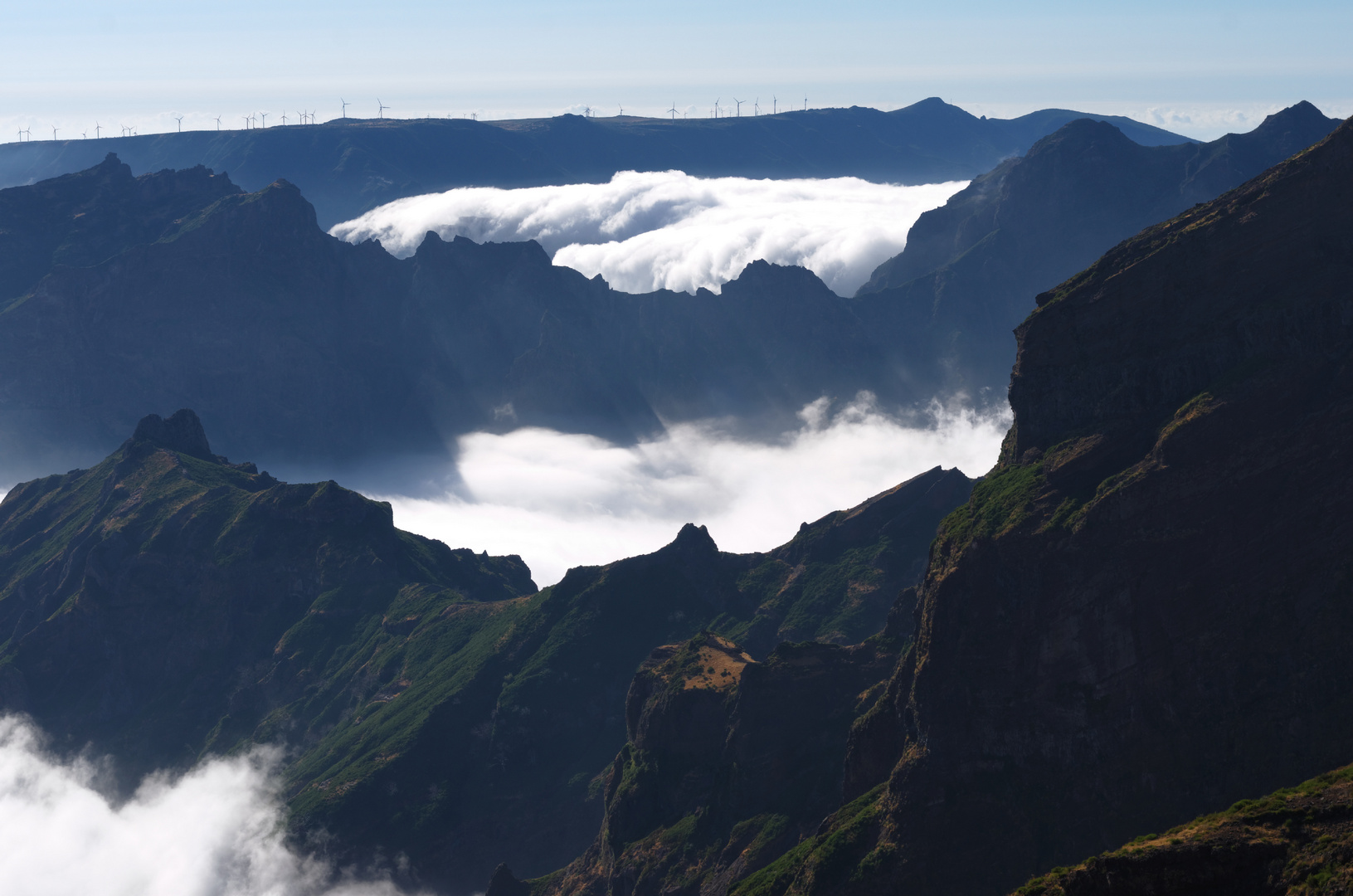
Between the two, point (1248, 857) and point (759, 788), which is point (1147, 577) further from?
point (759, 788)

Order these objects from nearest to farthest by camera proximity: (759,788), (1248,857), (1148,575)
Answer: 1. (1248,857)
2. (1148,575)
3. (759,788)

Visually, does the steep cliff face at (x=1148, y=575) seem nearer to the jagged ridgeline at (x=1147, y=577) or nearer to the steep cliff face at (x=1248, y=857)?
the jagged ridgeline at (x=1147, y=577)

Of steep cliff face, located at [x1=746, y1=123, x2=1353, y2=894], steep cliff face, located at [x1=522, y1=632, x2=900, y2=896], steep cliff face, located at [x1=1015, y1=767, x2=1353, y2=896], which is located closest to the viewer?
steep cliff face, located at [x1=1015, y1=767, x2=1353, y2=896]

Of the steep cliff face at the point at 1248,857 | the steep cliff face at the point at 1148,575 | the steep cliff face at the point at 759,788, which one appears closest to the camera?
the steep cliff face at the point at 1248,857

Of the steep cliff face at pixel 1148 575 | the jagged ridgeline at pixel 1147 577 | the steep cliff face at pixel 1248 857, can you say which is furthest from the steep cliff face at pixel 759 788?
the steep cliff face at pixel 1248 857

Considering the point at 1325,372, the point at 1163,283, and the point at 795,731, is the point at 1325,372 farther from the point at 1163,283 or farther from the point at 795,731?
the point at 795,731

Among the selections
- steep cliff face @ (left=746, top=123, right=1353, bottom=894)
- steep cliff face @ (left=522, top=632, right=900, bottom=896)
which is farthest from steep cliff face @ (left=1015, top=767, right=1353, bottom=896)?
steep cliff face @ (left=522, top=632, right=900, bottom=896)

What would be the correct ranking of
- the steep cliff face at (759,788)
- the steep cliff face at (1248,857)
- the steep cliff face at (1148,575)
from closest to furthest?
the steep cliff face at (1248,857)
the steep cliff face at (1148,575)
the steep cliff face at (759,788)

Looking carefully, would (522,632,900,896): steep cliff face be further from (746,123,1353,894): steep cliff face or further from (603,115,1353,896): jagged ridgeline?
(746,123,1353,894): steep cliff face

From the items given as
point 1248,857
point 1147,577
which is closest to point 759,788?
point 1147,577
